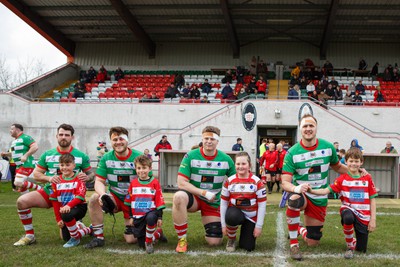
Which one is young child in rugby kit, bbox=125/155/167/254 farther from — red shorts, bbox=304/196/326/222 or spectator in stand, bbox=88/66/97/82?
spectator in stand, bbox=88/66/97/82

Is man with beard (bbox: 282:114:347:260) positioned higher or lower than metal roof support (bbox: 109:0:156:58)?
lower

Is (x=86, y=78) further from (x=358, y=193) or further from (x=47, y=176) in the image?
(x=358, y=193)

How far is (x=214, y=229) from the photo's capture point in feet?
21.8

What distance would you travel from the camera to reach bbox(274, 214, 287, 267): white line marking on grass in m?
5.57

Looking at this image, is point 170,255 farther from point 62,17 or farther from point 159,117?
point 62,17

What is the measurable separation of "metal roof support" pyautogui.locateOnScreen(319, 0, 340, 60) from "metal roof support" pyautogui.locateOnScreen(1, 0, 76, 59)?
16429mm

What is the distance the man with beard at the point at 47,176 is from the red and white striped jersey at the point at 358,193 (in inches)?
135

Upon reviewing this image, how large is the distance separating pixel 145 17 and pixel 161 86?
427 cm

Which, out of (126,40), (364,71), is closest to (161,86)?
(126,40)

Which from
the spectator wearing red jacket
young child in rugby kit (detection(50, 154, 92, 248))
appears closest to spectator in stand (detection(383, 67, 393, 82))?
the spectator wearing red jacket

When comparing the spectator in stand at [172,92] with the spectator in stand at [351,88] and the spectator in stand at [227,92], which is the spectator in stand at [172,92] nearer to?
the spectator in stand at [227,92]

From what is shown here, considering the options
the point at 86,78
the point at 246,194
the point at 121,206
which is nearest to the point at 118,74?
the point at 86,78

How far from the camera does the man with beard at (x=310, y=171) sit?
20.7ft

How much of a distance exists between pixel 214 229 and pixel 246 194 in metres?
0.72
